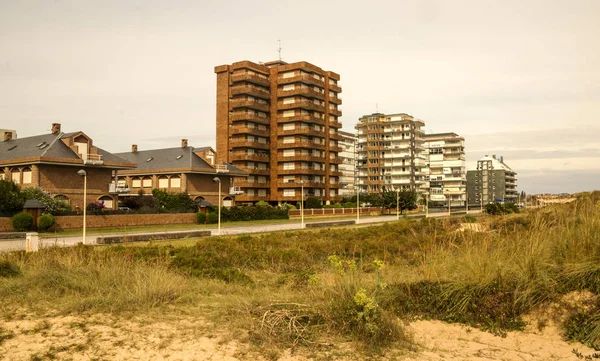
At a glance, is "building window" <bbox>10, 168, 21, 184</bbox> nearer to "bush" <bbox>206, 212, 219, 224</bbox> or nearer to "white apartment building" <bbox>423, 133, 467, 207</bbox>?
"bush" <bbox>206, 212, 219, 224</bbox>

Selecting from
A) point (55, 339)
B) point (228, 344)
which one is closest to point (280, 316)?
point (228, 344)

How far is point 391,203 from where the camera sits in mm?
76625

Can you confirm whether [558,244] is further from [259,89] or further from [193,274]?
[259,89]

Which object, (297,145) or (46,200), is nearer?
(46,200)

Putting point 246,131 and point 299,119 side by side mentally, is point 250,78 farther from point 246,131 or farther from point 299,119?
point 299,119

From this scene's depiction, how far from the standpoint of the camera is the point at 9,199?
3678cm

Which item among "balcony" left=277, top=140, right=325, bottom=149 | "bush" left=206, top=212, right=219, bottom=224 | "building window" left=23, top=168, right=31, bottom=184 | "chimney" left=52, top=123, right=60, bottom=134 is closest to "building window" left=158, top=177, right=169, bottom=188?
"bush" left=206, top=212, right=219, bottom=224

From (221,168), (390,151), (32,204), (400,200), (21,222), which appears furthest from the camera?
(390,151)

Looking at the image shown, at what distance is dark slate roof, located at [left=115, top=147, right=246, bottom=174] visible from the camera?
61.5m

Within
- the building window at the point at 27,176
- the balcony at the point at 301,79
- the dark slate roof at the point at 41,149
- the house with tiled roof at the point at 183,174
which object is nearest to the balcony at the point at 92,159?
the dark slate roof at the point at 41,149

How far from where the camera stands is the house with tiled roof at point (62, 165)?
4506 cm

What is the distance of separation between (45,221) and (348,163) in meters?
91.0

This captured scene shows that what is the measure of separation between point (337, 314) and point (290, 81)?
77.4 m

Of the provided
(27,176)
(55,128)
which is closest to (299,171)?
(55,128)
